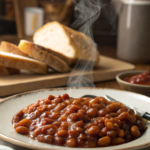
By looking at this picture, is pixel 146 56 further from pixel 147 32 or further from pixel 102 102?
A: pixel 102 102

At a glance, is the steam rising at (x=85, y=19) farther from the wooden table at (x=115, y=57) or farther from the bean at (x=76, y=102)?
the bean at (x=76, y=102)

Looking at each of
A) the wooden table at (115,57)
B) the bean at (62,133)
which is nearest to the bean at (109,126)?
the bean at (62,133)

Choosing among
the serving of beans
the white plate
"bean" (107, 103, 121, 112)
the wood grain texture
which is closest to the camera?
the white plate

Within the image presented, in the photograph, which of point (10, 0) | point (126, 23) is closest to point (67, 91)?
point (126, 23)

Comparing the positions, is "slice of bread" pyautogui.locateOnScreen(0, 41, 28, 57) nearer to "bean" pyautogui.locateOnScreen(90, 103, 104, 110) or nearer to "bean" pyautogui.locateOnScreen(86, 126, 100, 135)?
"bean" pyautogui.locateOnScreen(90, 103, 104, 110)

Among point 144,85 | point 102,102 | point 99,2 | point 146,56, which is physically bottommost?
point 146,56

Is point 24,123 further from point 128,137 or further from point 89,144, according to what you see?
point 128,137

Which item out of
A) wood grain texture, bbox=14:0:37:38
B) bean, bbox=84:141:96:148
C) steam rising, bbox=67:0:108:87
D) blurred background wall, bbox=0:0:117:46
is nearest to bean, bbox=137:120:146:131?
bean, bbox=84:141:96:148

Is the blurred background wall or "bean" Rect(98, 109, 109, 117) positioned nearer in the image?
"bean" Rect(98, 109, 109, 117)
